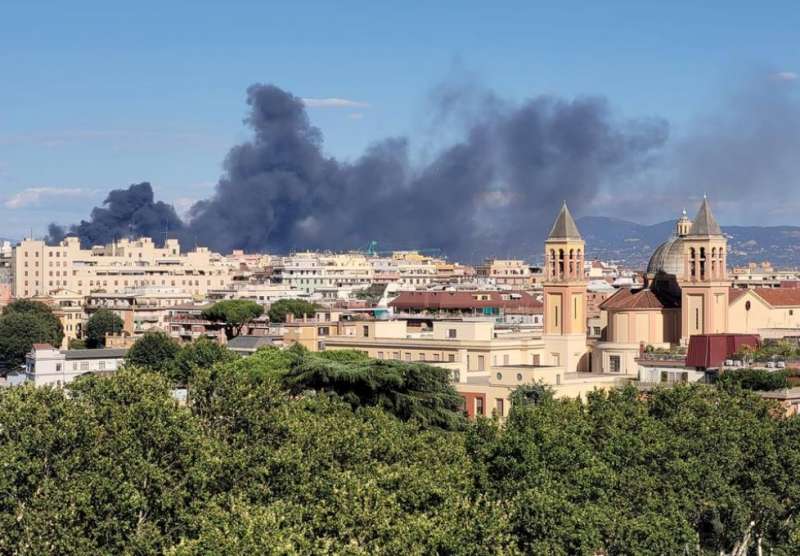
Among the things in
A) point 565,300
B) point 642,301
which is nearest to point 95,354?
point 565,300

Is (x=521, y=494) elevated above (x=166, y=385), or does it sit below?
below

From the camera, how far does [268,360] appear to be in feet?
242

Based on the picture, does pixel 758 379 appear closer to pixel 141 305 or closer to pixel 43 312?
pixel 43 312

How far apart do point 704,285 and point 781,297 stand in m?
9.78

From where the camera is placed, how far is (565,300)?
78.6 meters

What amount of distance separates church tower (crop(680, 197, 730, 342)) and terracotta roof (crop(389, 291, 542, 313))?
41.3 metres

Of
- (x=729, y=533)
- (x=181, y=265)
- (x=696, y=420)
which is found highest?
(x=181, y=265)

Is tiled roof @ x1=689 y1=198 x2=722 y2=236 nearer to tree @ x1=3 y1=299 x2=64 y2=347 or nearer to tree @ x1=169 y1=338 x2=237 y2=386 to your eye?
tree @ x1=169 y1=338 x2=237 y2=386

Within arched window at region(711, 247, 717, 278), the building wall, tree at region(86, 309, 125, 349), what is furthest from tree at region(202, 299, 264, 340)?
arched window at region(711, 247, 717, 278)

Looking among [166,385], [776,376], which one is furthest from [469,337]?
[166,385]

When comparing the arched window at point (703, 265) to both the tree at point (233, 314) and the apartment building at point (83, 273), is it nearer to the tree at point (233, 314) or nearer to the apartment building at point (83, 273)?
the tree at point (233, 314)

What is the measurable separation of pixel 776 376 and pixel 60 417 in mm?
30607

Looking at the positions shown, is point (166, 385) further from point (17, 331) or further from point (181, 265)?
point (181, 265)

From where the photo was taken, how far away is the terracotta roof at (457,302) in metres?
118
